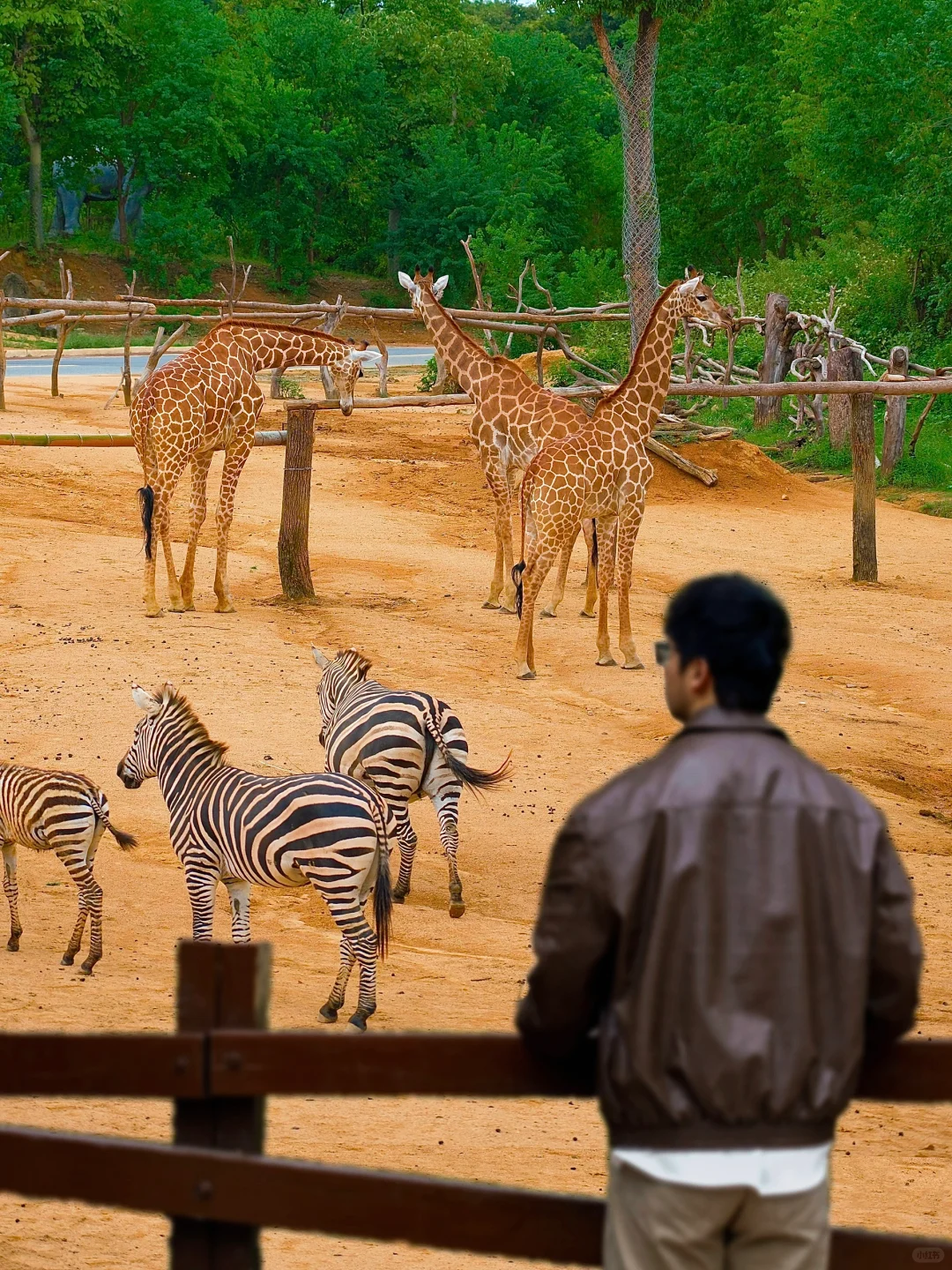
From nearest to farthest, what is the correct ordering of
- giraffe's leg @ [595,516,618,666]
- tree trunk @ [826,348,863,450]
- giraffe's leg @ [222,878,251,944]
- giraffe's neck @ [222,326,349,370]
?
giraffe's leg @ [222,878,251,944]
giraffe's leg @ [595,516,618,666]
giraffe's neck @ [222,326,349,370]
tree trunk @ [826,348,863,450]

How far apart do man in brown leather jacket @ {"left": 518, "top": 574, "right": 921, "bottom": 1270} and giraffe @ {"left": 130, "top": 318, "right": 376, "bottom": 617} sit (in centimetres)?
1190

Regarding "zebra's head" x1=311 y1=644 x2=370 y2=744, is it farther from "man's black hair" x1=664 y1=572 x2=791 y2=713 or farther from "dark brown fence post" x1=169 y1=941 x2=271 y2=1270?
"man's black hair" x1=664 y1=572 x2=791 y2=713

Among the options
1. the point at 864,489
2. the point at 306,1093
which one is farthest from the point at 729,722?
the point at 864,489

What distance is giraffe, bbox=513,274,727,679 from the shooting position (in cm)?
1292

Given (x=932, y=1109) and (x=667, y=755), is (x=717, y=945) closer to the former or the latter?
(x=667, y=755)

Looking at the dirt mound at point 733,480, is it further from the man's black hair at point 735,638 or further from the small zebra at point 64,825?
the man's black hair at point 735,638

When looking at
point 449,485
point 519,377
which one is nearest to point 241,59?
point 449,485

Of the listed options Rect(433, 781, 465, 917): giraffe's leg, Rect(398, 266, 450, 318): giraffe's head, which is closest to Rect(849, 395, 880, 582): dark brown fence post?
Rect(398, 266, 450, 318): giraffe's head

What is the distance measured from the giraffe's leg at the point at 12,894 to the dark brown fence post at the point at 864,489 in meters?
10.8

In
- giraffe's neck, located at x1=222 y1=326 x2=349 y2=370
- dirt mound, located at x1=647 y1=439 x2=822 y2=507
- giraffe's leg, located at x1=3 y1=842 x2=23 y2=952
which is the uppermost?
giraffe's neck, located at x1=222 y1=326 x2=349 y2=370

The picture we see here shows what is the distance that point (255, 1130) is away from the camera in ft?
9.27

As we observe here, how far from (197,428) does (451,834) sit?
278 inches

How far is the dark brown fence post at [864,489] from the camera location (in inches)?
645

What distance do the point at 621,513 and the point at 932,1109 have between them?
780cm
